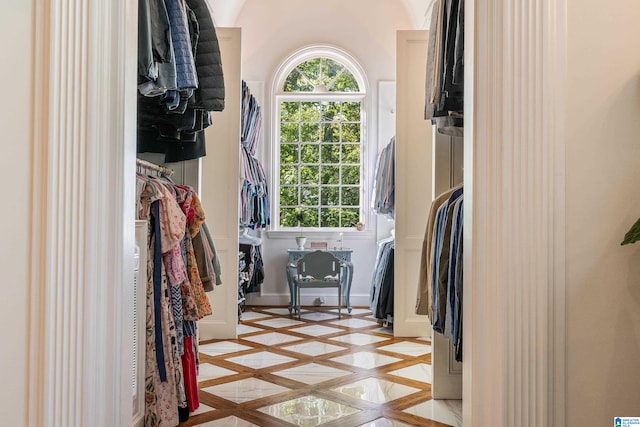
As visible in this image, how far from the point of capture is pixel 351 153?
6.45 metres

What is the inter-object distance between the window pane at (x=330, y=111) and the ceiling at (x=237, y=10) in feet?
4.19

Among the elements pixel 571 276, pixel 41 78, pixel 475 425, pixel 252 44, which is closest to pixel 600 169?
pixel 571 276

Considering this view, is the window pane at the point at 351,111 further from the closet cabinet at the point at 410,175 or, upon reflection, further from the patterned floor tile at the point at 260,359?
the patterned floor tile at the point at 260,359

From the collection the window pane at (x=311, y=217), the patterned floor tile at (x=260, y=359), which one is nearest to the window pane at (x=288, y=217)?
the window pane at (x=311, y=217)

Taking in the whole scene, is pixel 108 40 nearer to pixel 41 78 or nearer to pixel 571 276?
pixel 41 78

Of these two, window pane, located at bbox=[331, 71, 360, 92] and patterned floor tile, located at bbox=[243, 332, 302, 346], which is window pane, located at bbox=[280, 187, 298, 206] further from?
patterned floor tile, located at bbox=[243, 332, 302, 346]

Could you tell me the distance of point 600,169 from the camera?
138 cm

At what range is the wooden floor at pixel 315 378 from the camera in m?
2.71

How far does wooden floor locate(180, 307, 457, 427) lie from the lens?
2705 mm

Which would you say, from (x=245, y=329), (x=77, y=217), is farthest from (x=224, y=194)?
(x=77, y=217)

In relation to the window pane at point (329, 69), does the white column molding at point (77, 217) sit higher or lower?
lower

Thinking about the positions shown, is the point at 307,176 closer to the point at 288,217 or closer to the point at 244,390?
the point at 288,217

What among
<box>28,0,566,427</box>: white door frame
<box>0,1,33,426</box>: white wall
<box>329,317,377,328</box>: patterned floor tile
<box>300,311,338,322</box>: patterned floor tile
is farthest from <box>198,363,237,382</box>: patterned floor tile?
<box>0,1,33,426</box>: white wall

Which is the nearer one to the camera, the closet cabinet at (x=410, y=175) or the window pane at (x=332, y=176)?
the closet cabinet at (x=410, y=175)
